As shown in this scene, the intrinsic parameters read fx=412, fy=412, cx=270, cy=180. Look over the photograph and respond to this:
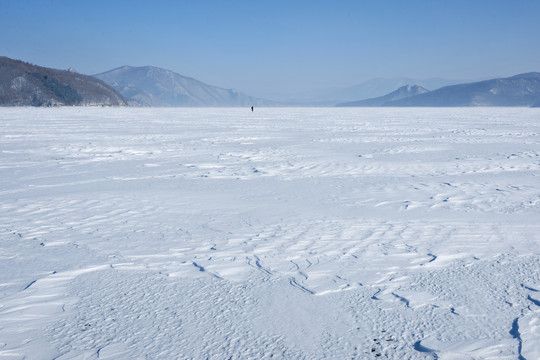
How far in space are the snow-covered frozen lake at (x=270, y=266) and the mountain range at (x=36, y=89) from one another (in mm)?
102798

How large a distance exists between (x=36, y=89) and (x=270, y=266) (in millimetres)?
117923

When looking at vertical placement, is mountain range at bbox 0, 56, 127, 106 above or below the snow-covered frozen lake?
above

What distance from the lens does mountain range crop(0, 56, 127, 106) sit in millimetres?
97375

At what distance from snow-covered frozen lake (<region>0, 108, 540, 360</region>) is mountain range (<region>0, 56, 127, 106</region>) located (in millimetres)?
102798

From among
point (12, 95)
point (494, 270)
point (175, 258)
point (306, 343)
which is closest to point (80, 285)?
point (175, 258)

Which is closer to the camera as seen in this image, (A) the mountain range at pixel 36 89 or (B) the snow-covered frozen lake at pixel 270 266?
(B) the snow-covered frozen lake at pixel 270 266

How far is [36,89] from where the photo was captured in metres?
103

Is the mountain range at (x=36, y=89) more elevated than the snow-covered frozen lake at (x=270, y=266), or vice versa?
the mountain range at (x=36, y=89)

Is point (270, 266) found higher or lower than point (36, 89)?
lower

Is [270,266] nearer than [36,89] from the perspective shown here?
Yes

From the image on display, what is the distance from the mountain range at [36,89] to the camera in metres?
97.4

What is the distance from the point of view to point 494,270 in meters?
3.47

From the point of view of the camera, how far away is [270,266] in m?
3.60

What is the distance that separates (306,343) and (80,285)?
1894mm
